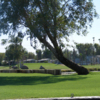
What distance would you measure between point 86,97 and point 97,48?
113 metres

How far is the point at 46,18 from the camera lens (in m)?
19.4

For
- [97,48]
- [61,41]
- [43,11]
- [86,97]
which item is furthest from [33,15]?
[97,48]

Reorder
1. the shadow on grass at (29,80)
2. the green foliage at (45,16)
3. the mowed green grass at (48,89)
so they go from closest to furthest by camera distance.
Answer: the mowed green grass at (48,89), the shadow on grass at (29,80), the green foliage at (45,16)

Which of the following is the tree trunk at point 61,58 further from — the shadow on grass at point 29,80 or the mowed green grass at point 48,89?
the mowed green grass at point 48,89

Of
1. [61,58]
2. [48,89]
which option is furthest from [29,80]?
[61,58]

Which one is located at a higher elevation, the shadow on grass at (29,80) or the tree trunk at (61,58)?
the tree trunk at (61,58)

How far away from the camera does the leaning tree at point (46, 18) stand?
1930 cm

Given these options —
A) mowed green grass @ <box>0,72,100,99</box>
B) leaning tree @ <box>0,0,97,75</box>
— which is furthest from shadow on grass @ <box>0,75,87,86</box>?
leaning tree @ <box>0,0,97,75</box>

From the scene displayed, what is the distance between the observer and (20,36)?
20094 mm

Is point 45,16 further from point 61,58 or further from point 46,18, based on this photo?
point 61,58

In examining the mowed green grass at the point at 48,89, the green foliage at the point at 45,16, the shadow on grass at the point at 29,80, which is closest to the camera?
the mowed green grass at the point at 48,89

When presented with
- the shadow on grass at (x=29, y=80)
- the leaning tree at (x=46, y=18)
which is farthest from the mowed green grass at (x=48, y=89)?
the leaning tree at (x=46, y=18)

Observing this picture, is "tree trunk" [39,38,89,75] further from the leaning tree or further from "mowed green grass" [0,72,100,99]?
"mowed green grass" [0,72,100,99]

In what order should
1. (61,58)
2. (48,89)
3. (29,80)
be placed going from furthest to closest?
1. (61,58)
2. (29,80)
3. (48,89)
